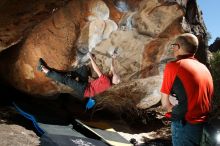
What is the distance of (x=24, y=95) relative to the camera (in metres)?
7.46

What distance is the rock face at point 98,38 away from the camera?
6801 millimetres

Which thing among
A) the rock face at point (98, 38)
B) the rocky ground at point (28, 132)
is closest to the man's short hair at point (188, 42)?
the rocky ground at point (28, 132)

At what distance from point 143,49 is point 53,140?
3.12m

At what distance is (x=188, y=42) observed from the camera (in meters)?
3.60

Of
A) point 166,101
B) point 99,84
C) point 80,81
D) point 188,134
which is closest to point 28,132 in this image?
point 80,81

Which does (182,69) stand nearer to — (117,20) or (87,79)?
(87,79)

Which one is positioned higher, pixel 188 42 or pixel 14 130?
pixel 188 42

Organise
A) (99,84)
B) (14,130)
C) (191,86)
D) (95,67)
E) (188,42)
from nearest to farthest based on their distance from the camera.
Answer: (191,86) < (188,42) < (14,130) < (99,84) < (95,67)

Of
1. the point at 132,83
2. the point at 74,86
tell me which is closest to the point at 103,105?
the point at 132,83

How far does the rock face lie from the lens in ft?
22.3

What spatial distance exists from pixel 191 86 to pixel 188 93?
8 centimetres

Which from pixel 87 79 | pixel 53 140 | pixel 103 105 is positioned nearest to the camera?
pixel 53 140

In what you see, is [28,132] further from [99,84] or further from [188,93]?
[188,93]

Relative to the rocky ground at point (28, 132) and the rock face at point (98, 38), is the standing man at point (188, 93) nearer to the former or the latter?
the rocky ground at point (28, 132)
